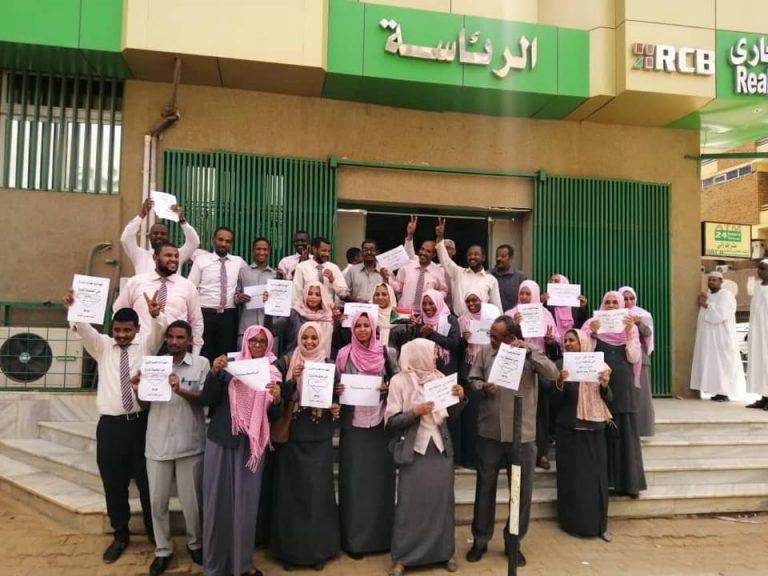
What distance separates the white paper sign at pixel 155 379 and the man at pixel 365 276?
260 centimetres

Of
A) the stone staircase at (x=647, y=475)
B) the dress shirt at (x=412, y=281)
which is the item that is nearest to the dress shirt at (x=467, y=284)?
the dress shirt at (x=412, y=281)

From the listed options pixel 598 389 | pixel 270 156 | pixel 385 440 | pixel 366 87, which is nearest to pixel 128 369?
pixel 385 440

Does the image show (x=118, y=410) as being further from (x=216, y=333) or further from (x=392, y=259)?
(x=392, y=259)

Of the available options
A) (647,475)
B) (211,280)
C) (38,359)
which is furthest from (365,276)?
(38,359)

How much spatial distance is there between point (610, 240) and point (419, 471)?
20.2 ft

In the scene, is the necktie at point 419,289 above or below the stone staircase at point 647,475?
above

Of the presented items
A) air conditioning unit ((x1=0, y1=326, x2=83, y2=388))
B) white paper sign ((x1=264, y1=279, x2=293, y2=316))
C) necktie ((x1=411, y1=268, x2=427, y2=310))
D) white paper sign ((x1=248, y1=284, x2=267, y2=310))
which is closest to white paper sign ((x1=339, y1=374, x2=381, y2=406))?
white paper sign ((x1=264, y1=279, x2=293, y2=316))

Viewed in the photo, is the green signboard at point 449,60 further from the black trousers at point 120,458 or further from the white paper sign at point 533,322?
the black trousers at point 120,458

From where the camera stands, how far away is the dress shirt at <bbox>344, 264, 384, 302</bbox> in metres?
6.35

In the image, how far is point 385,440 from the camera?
15.4 ft

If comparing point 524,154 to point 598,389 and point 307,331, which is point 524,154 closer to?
point 598,389

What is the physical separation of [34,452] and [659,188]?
29.9 feet

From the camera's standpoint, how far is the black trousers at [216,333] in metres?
6.06

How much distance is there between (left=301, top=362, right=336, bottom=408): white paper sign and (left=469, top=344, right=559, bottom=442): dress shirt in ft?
4.04
